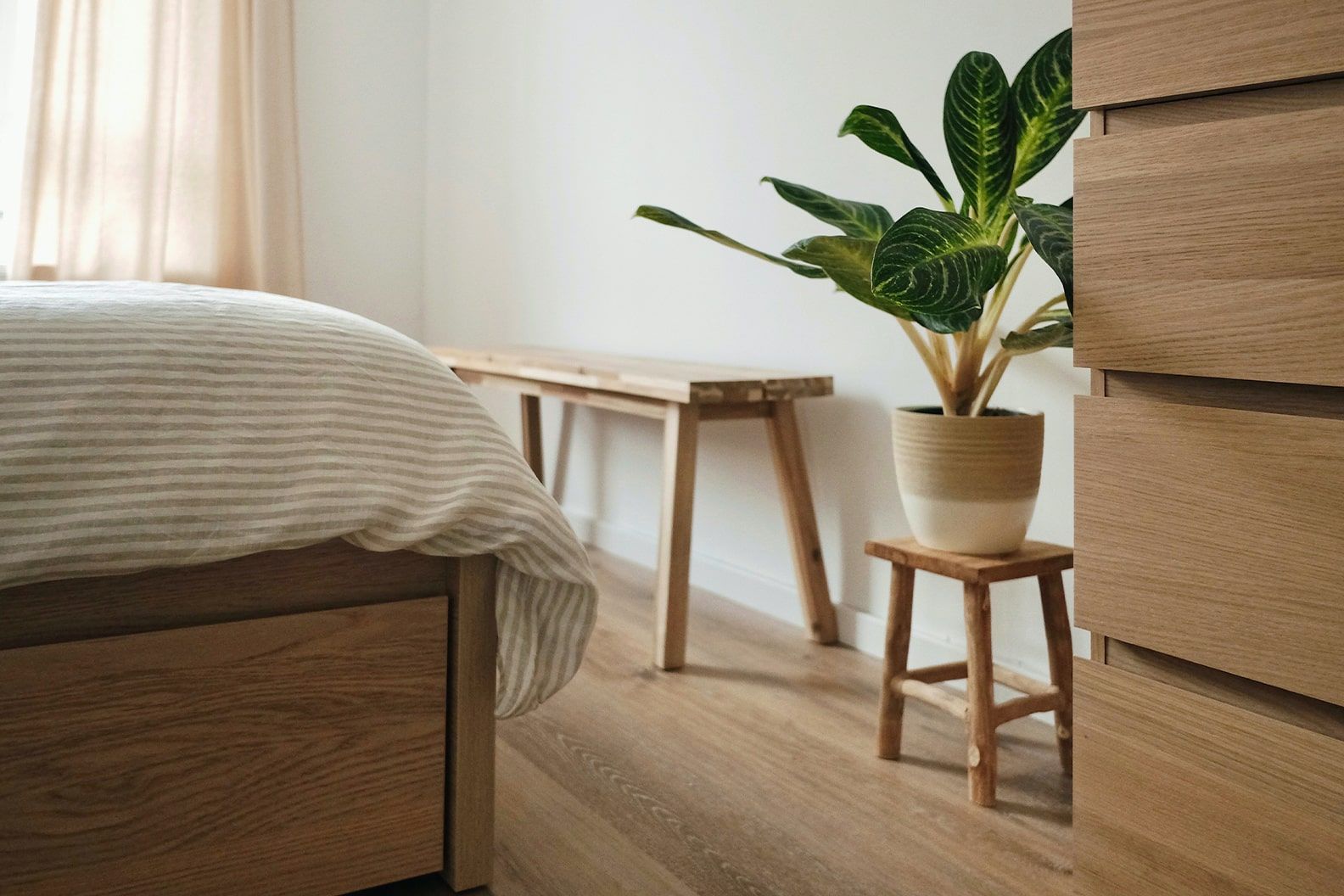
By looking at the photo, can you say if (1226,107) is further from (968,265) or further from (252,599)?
(252,599)

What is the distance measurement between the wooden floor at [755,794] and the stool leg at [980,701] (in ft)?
0.11

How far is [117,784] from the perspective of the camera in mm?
908

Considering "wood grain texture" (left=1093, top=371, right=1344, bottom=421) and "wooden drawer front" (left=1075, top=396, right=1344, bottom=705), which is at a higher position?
"wood grain texture" (left=1093, top=371, right=1344, bottom=421)

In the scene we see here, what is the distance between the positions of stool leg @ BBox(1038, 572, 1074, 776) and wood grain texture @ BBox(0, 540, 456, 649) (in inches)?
31.2

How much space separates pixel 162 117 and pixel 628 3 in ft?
4.67

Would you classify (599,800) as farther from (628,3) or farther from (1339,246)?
(628,3)

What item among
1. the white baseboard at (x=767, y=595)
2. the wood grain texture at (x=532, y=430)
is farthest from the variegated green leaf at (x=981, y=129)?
the wood grain texture at (x=532, y=430)

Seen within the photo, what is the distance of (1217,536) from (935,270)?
1.16 ft

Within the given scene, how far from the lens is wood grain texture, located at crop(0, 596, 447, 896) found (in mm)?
881

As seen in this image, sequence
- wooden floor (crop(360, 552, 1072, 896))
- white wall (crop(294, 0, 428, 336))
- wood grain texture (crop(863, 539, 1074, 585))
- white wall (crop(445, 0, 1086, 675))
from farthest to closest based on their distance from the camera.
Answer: white wall (crop(294, 0, 428, 336)) → white wall (crop(445, 0, 1086, 675)) → wood grain texture (crop(863, 539, 1074, 585)) → wooden floor (crop(360, 552, 1072, 896))

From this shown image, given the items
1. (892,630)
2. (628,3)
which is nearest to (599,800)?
(892,630)

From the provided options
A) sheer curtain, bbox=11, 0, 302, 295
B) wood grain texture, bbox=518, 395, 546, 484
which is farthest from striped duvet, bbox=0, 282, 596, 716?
sheer curtain, bbox=11, 0, 302, 295

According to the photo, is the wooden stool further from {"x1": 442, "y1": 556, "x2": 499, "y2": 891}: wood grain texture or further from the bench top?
{"x1": 442, "y1": 556, "x2": 499, "y2": 891}: wood grain texture

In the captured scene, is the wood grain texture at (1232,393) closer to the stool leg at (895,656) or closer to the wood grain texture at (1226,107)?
the wood grain texture at (1226,107)
